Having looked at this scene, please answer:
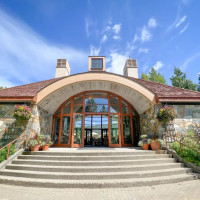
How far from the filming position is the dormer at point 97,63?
38.5 feet

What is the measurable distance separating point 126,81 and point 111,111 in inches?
98.9

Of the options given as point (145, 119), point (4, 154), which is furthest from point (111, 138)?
point (4, 154)

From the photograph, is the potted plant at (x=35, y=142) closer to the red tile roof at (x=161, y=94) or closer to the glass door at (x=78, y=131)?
the red tile roof at (x=161, y=94)

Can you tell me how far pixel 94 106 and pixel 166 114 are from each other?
15.4 ft

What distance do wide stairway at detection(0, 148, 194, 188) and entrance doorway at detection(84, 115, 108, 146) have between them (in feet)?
23.2

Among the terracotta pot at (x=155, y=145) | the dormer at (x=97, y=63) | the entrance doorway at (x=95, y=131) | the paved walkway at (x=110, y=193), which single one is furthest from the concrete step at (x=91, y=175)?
the dormer at (x=97, y=63)

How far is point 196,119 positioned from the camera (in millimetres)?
6820

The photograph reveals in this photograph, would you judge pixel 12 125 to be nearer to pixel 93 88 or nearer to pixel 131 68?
pixel 93 88

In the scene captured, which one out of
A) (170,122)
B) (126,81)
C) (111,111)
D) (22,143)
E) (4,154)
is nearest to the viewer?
(4,154)

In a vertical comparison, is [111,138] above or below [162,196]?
above

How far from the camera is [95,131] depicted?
44.1 ft

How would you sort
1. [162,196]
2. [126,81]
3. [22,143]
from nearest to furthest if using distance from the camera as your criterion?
1. [162,196]
2. [22,143]
3. [126,81]

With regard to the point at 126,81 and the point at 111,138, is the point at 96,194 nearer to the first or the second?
the point at 111,138

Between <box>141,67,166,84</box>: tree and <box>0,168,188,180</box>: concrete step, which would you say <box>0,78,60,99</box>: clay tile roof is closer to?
<box>0,168,188,180</box>: concrete step
